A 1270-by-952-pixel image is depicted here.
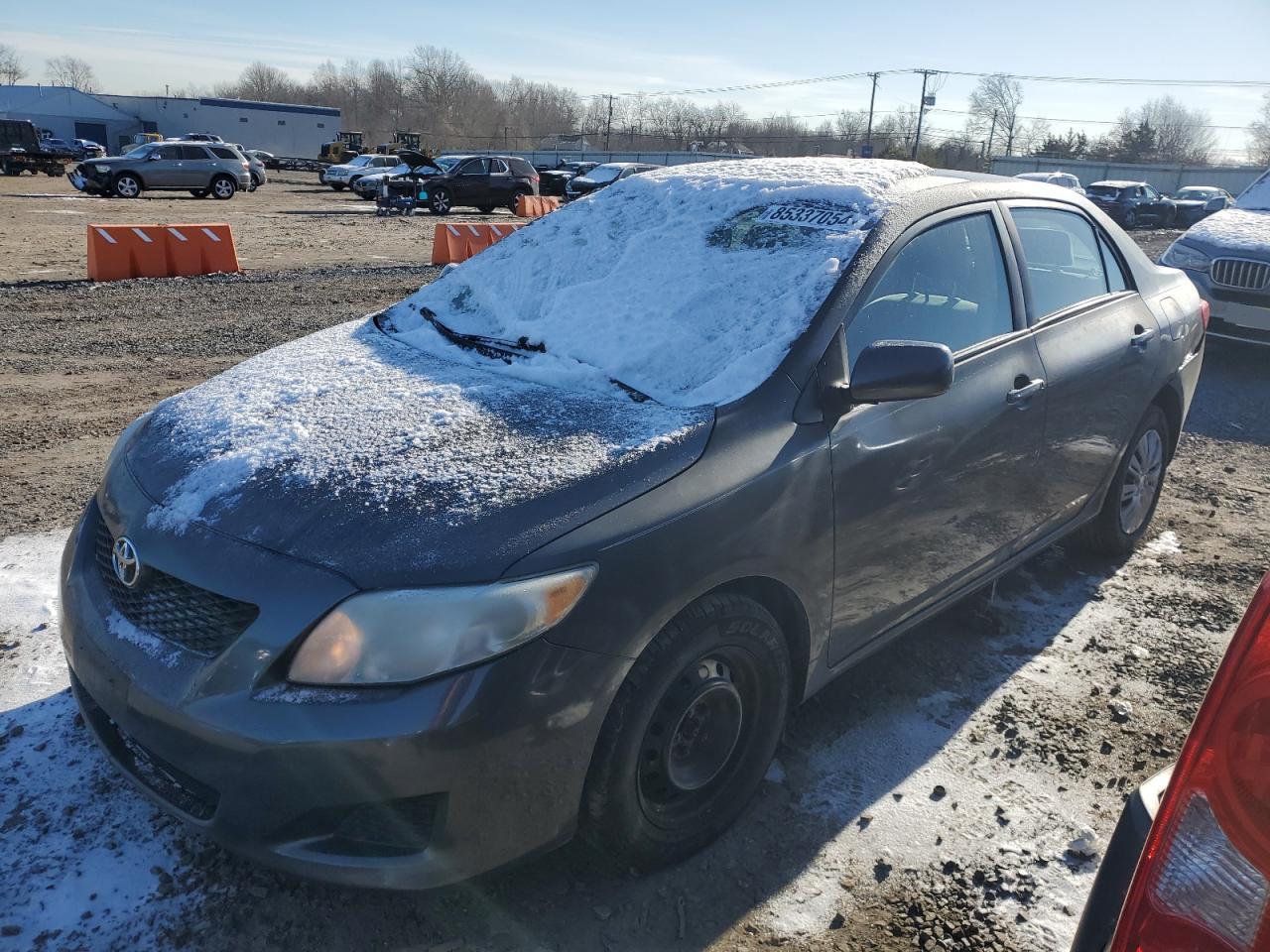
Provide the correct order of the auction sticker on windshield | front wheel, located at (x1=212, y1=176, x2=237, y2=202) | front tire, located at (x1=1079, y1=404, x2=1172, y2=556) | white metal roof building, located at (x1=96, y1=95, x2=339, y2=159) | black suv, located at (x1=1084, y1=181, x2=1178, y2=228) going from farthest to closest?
white metal roof building, located at (x1=96, y1=95, x2=339, y2=159) → black suv, located at (x1=1084, y1=181, x2=1178, y2=228) → front wheel, located at (x1=212, y1=176, x2=237, y2=202) → front tire, located at (x1=1079, y1=404, x2=1172, y2=556) → the auction sticker on windshield

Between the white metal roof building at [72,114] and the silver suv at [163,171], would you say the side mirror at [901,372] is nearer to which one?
the silver suv at [163,171]

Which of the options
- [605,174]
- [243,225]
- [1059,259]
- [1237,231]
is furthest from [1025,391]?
[605,174]

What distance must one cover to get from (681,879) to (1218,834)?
62.6 inches

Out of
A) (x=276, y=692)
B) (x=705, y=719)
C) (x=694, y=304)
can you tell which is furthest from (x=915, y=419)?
(x=276, y=692)

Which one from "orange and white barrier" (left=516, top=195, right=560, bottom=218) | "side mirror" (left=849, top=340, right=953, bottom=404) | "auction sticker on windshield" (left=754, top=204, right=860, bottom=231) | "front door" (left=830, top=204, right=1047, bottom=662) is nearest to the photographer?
"side mirror" (left=849, top=340, right=953, bottom=404)

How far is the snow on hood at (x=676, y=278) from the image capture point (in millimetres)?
2707

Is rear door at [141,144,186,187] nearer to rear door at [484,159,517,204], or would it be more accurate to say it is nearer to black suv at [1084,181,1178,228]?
rear door at [484,159,517,204]

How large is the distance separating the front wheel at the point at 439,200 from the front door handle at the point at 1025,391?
24652mm

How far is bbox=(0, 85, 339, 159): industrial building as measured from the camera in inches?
2655

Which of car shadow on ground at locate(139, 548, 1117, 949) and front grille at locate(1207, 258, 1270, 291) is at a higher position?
front grille at locate(1207, 258, 1270, 291)

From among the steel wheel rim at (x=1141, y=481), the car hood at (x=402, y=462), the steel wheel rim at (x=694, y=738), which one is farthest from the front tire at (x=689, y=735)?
the steel wheel rim at (x=1141, y=481)

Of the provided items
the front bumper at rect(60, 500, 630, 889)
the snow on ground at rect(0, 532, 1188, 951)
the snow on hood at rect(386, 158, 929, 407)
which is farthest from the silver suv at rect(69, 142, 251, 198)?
the front bumper at rect(60, 500, 630, 889)

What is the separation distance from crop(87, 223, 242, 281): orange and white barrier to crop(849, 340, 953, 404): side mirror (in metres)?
11.3

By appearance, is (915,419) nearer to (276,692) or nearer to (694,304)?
(694,304)
